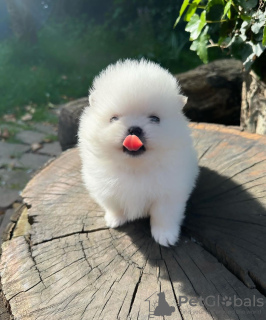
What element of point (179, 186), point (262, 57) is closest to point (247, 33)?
point (262, 57)

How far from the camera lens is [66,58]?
619 centimetres

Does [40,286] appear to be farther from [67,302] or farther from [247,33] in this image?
[247,33]

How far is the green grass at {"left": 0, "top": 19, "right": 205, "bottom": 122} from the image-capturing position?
502 cm

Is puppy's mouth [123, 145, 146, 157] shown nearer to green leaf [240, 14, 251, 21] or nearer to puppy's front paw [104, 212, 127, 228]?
puppy's front paw [104, 212, 127, 228]

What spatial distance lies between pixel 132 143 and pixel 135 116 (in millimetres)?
124

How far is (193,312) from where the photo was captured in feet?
4.02

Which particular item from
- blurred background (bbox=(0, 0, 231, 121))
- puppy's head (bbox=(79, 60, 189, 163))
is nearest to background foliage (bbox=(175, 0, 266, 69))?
puppy's head (bbox=(79, 60, 189, 163))

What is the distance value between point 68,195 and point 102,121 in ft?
2.10

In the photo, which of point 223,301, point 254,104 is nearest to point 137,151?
point 223,301

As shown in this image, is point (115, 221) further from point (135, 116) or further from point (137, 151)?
point (135, 116)

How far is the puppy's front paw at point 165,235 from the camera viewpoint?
4.93ft

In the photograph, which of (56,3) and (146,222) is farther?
(56,3)

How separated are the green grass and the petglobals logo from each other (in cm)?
381

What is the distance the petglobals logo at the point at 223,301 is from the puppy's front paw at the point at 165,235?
10.8 inches
